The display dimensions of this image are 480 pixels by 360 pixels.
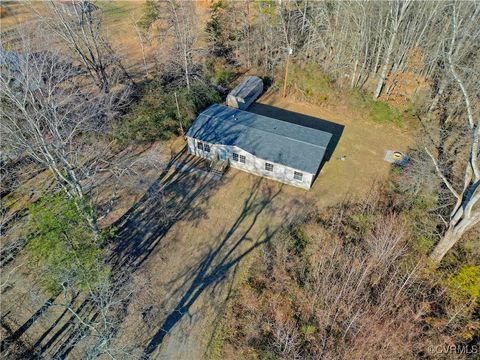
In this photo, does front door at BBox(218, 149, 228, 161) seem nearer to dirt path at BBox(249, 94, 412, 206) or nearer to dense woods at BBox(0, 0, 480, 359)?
dense woods at BBox(0, 0, 480, 359)

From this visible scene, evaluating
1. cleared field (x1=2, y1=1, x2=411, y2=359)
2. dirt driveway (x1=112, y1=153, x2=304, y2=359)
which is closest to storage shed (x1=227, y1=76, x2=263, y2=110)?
cleared field (x1=2, y1=1, x2=411, y2=359)

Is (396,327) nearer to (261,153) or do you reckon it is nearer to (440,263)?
(440,263)

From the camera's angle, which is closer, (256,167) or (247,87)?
(256,167)

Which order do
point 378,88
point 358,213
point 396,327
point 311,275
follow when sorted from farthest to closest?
point 378,88 < point 358,213 < point 311,275 < point 396,327

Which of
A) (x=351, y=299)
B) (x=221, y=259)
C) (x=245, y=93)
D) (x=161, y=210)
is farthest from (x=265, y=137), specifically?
(x=351, y=299)

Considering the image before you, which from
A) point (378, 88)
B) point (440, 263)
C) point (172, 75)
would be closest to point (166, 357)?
point (440, 263)

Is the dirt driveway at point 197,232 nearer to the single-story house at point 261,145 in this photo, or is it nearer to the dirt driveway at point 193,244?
the dirt driveway at point 193,244

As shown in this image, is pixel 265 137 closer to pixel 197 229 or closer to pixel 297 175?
pixel 297 175
